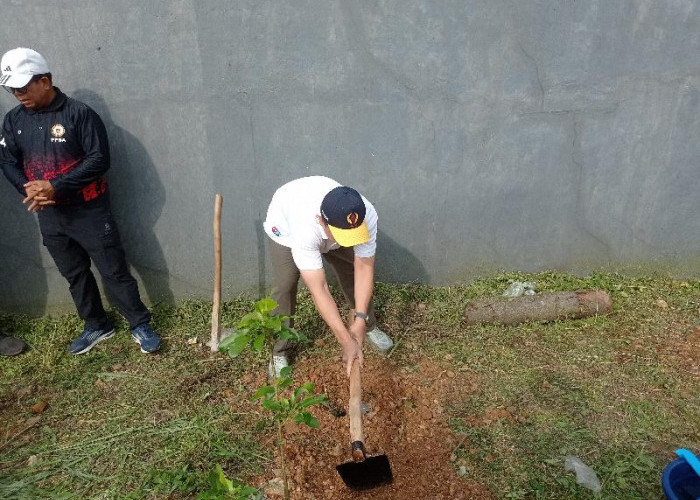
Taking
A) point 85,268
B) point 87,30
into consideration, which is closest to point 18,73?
point 87,30

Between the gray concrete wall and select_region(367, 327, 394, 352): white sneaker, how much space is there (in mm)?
720

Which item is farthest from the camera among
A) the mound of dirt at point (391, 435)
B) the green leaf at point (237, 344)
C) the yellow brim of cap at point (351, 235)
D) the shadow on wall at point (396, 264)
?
the shadow on wall at point (396, 264)

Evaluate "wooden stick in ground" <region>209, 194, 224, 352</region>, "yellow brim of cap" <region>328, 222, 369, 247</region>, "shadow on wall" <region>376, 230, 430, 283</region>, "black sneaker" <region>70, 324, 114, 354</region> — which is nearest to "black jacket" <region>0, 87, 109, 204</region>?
"wooden stick in ground" <region>209, 194, 224, 352</region>

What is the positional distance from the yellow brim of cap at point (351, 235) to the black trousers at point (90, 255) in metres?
1.88

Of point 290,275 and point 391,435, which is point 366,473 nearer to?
point 391,435

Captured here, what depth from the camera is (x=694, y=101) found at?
13.8ft

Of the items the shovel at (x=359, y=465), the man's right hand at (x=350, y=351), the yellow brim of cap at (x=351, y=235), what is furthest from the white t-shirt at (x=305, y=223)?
the shovel at (x=359, y=465)

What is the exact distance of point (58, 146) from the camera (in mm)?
3592

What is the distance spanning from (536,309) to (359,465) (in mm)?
2063

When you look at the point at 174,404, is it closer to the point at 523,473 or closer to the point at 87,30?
the point at 523,473

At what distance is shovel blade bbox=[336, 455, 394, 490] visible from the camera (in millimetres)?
2879

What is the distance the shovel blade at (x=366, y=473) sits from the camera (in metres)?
2.88

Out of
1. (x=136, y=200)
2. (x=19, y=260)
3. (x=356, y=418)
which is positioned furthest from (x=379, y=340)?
(x=19, y=260)

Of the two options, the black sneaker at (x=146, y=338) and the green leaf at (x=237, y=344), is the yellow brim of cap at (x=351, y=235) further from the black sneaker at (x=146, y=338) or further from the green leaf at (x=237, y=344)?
the black sneaker at (x=146, y=338)
